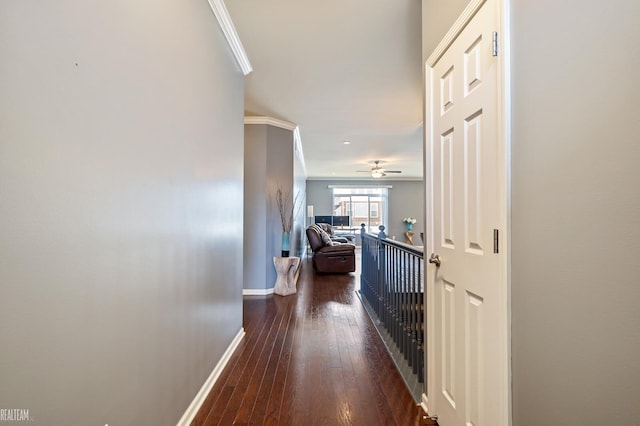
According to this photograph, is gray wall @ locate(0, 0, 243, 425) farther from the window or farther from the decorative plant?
the window

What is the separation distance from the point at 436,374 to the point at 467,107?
1.48m

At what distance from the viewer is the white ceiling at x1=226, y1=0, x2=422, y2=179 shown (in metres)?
2.20

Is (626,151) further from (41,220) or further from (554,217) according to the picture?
(41,220)

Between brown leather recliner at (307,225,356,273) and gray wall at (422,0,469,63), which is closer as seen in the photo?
gray wall at (422,0,469,63)

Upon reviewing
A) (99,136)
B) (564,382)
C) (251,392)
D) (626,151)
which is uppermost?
(99,136)

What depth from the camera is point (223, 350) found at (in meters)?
2.34

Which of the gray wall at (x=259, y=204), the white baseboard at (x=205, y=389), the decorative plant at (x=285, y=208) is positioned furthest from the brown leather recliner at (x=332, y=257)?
the white baseboard at (x=205, y=389)

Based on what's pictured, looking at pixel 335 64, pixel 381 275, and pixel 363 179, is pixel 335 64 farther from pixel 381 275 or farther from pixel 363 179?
pixel 363 179

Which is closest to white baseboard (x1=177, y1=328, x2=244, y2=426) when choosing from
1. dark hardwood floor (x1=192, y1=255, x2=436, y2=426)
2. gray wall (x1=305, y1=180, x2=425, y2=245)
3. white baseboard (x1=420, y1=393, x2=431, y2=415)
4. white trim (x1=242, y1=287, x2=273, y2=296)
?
dark hardwood floor (x1=192, y1=255, x2=436, y2=426)

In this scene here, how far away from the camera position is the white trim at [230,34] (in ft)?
6.81

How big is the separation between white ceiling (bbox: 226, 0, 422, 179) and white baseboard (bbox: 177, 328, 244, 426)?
2689 mm

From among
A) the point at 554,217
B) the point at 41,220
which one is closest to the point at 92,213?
the point at 41,220

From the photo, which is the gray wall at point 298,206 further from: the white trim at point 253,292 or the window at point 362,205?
the window at point 362,205

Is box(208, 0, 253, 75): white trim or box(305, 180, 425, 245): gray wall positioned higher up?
box(208, 0, 253, 75): white trim
